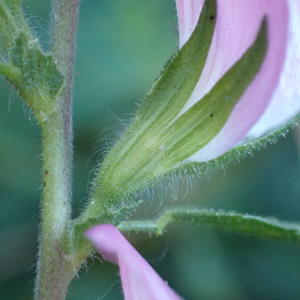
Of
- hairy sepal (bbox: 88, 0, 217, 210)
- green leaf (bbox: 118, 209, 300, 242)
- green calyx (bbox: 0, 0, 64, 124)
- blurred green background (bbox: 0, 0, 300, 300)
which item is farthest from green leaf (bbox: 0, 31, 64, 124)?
blurred green background (bbox: 0, 0, 300, 300)

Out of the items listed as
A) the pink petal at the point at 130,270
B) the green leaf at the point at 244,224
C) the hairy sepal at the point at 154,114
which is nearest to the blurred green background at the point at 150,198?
the green leaf at the point at 244,224

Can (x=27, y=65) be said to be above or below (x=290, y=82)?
above

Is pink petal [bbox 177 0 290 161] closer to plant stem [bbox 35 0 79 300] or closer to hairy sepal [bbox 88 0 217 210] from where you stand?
hairy sepal [bbox 88 0 217 210]

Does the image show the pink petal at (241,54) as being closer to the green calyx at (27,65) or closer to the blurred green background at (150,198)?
the green calyx at (27,65)

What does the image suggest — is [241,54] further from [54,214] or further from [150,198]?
[150,198]

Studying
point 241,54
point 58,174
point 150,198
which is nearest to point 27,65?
point 58,174
